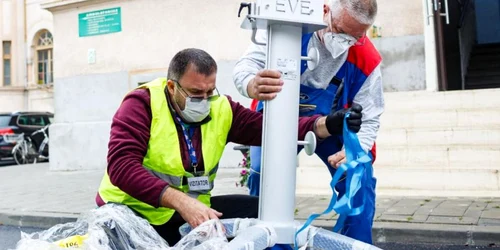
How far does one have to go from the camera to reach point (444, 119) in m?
7.43

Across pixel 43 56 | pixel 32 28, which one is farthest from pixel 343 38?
pixel 32 28

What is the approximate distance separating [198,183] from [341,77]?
34.2 inches

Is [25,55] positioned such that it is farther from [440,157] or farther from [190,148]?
[190,148]

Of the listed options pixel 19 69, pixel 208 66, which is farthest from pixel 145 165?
pixel 19 69

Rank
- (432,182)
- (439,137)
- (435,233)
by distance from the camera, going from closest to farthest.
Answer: (435,233) < (432,182) < (439,137)

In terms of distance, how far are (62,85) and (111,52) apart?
1315mm

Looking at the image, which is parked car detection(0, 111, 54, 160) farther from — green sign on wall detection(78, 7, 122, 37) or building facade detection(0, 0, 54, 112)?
building facade detection(0, 0, 54, 112)

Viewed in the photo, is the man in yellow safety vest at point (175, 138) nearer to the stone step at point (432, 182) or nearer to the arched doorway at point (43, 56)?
the stone step at point (432, 182)

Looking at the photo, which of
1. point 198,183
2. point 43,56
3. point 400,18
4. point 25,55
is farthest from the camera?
point 25,55

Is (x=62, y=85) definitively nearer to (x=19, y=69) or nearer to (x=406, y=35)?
(x=406, y=35)

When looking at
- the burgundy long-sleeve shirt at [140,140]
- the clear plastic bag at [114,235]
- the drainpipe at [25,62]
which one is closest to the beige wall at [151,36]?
the burgundy long-sleeve shirt at [140,140]

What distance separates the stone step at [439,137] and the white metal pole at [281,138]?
195 inches

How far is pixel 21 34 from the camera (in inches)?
1145

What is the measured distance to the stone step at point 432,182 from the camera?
6270 mm
